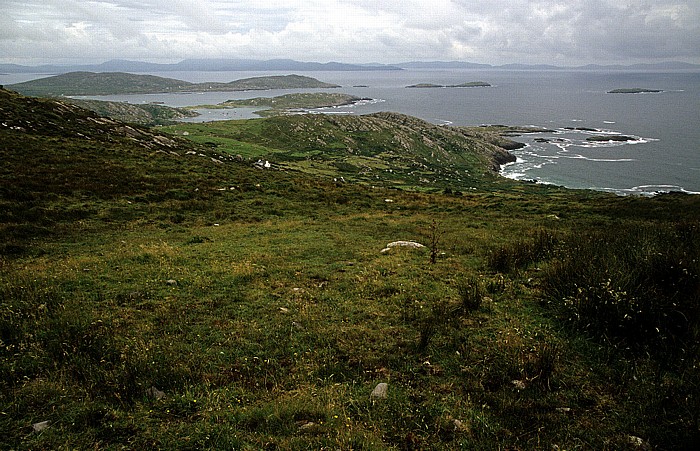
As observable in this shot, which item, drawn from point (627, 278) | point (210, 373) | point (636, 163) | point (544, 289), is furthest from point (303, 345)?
point (636, 163)

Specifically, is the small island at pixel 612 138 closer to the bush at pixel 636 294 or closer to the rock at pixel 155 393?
the bush at pixel 636 294

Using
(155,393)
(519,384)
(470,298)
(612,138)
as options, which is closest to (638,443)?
(519,384)

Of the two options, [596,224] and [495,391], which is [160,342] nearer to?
[495,391]

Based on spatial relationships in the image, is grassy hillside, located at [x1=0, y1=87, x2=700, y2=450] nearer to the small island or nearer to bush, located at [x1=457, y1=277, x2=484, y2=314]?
bush, located at [x1=457, y1=277, x2=484, y2=314]

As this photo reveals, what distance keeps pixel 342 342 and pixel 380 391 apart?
2186mm

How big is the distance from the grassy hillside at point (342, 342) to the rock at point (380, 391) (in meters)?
0.20

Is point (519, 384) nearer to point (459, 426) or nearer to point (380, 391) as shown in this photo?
point (459, 426)

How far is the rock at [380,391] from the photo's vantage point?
7315 millimetres

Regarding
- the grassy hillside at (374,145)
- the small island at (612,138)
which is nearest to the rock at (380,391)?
the grassy hillside at (374,145)

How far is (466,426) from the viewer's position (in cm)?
650

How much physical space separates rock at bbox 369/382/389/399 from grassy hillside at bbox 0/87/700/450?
0.67 feet

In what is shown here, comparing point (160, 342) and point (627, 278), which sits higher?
point (627, 278)

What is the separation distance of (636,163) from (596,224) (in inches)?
5178

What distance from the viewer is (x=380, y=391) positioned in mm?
7426
